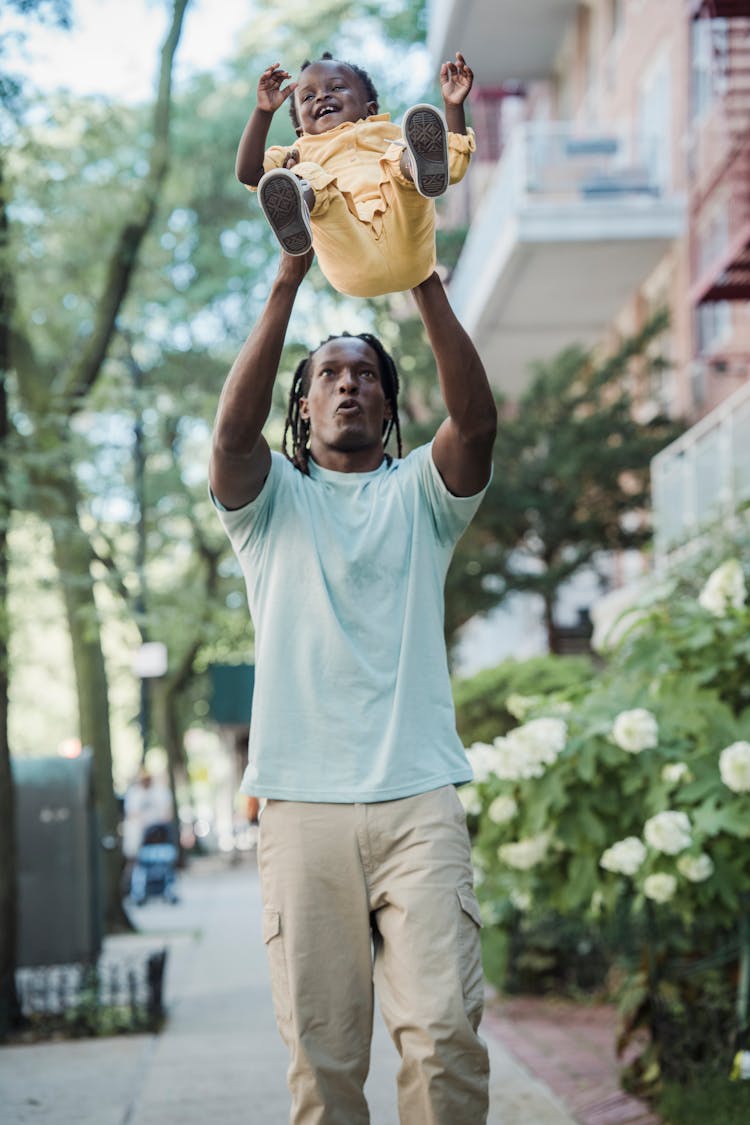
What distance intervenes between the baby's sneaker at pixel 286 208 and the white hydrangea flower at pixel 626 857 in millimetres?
2985

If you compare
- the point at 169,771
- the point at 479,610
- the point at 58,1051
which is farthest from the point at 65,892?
the point at 169,771

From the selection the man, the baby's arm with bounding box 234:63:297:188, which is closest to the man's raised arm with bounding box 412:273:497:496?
the man

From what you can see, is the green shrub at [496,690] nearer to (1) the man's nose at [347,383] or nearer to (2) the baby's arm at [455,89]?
A: (1) the man's nose at [347,383]

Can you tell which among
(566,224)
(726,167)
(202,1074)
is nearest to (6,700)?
(202,1074)

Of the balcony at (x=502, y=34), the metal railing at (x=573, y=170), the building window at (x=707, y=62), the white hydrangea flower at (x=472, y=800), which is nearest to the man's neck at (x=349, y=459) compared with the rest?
the white hydrangea flower at (x=472, y=800)

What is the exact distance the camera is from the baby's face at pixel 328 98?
150 inches

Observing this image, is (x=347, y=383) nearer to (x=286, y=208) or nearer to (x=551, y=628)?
(x=286, y=208)

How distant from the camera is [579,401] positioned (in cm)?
1836

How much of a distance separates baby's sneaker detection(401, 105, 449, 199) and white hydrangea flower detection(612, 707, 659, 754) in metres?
2.80

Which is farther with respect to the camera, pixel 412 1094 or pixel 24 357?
pixel 24 357

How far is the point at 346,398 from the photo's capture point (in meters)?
3.97

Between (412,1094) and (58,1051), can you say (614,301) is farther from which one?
(412,1094)

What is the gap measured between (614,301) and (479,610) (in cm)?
506

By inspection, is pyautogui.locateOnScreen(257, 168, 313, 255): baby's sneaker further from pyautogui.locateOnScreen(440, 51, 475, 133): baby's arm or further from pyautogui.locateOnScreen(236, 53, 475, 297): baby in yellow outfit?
pyautogui.locateOnScreen(440, 51, 475, 133): baby's arm
